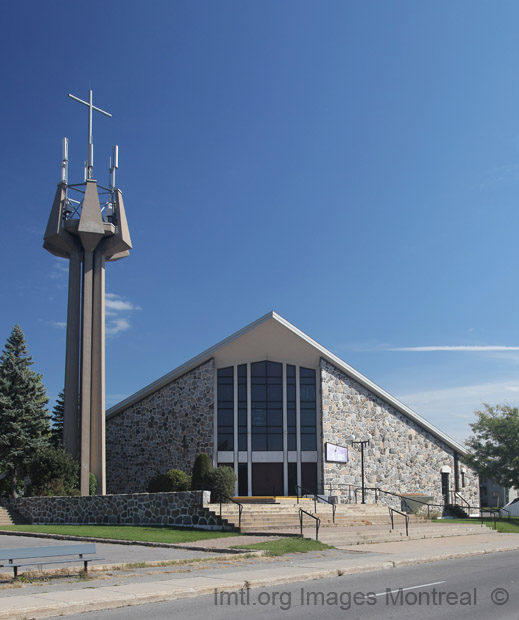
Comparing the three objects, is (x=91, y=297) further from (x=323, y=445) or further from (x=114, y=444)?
(x=323, y=445)

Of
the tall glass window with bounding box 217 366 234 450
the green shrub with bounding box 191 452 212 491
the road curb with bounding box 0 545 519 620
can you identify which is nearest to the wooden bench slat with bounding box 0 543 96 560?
the road curb with bounding box 0 545 519 620

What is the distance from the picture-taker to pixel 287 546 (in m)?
17.0

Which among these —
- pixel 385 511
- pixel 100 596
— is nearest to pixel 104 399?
pixel 385 511

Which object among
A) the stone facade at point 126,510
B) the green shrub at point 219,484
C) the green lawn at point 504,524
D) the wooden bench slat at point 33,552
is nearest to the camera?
the wooden bench slat at point 33,552

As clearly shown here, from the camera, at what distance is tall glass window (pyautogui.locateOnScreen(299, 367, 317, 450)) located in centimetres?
3484

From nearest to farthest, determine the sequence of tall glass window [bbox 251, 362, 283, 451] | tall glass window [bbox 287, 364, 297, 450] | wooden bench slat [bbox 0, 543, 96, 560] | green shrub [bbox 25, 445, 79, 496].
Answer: wooden bench slat [bbox 0, 543, 96, 560] → green shrub [bbox 25, 445, 79, 496] → tall glass window [bbox 251, 362, 283, 451] → tall glass window [bbox 287, 364, 297, 450]

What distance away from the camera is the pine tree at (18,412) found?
32812 millimetres

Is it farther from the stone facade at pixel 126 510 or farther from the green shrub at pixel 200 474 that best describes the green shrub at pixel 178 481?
the stone facade at pixel 126 510

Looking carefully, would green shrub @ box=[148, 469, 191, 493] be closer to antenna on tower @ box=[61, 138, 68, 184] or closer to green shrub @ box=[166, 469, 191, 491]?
green shrub @ box=[166, 469, 191, 491]

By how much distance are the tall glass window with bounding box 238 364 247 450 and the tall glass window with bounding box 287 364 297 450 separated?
2.31 metres

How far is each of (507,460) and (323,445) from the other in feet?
31.0

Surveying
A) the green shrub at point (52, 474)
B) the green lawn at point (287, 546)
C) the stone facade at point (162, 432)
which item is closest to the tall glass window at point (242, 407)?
the stone facade at point (162, 432)

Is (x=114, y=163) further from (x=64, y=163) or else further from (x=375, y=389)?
(x=375, y=389)

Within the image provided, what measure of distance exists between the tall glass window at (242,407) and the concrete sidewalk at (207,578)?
1617 cm
